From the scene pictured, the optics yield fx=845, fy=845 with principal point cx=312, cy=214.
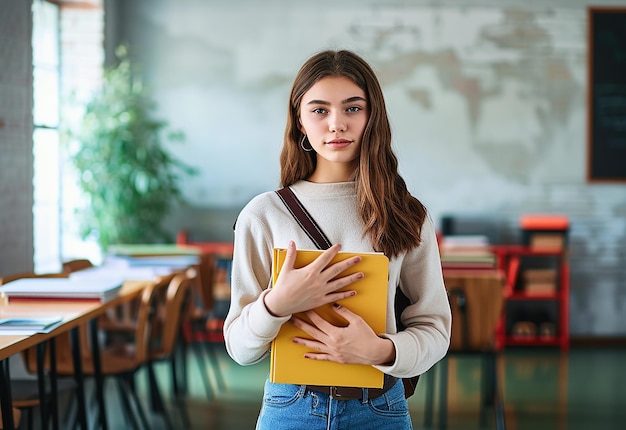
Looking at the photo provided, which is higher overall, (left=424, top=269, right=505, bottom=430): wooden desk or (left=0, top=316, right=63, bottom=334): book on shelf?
(left=0, top=316, right=63, bottom=334): book on shelf

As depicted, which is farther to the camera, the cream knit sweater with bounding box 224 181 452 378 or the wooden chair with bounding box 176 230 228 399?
the wooden chair with bounding box 176 230 228 399

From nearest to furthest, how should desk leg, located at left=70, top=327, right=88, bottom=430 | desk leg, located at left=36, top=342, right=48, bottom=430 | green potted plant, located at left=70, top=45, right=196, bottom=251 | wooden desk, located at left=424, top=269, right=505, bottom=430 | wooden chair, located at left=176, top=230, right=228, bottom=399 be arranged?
desk leg, located at left=36, top=342, right=48, bottom=430, desk leg, located at left=70, top=327, right=88, bottom=430, wooden desk, located at left=424, top=269, right=505, bottom=430, wooden chair, located at left=176, top=230, right=228, bottom=399, green potted plant, located at left=70, top=45, right=196, bottom=251

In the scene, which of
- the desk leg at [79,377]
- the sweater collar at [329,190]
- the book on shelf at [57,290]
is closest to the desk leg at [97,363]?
the desk leg at [79,377]

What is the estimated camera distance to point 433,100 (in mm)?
7066

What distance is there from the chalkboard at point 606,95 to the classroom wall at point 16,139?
15.2 feet

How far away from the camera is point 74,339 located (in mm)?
3367

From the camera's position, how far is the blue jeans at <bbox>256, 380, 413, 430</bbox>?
1670 millimetres

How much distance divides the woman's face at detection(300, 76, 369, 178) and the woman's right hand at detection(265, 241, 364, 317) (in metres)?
0.26

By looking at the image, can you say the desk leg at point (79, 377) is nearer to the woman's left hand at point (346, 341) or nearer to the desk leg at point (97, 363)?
the desk leg at point (97, 363)

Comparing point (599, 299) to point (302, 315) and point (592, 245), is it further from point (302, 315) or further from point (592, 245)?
point (302, 315)

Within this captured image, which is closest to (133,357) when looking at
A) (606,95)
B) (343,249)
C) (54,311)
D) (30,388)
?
(30,388)

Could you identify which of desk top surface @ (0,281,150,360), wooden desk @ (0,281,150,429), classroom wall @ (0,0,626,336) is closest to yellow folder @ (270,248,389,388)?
wooden desk @ (0,281,150,429)

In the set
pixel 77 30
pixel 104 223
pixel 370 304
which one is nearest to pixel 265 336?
pixel 370 304

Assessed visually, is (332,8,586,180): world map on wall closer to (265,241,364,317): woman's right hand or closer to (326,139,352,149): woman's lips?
(326,139,352,149): woman's lips
